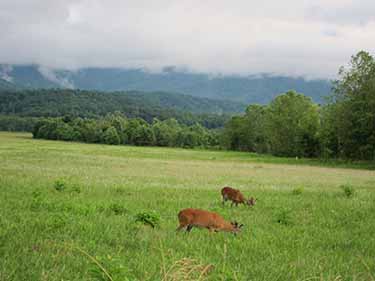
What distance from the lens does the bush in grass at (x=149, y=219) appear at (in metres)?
10.5

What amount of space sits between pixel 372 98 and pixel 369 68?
169 inches

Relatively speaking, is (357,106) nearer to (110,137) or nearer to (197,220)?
(197,220)

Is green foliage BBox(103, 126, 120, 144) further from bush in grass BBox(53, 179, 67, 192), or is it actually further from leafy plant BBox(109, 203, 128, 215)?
leafy plant BBox(109, 203, 128, 215)

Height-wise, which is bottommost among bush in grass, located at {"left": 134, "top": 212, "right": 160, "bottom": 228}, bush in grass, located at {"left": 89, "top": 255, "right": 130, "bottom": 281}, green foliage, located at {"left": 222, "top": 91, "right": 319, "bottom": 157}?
bush in grass, located at {"left": 134, "top": 212, "right": 160, "bottom": 228}

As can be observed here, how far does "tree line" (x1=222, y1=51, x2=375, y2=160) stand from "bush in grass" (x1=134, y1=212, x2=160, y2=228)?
46535 mm

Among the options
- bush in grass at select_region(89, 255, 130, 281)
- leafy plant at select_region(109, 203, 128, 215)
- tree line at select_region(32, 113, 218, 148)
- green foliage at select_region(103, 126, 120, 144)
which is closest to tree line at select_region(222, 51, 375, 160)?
tree line at select_region(32, 113, 218, 148)

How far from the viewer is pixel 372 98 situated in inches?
2073

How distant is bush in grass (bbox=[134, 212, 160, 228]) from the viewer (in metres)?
10.5

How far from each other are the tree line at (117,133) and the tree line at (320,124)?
26037 millimetres

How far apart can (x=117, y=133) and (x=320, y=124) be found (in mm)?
74718

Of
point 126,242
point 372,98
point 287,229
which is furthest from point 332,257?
point 372,98

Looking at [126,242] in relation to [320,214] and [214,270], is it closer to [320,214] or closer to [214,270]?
[214,270]

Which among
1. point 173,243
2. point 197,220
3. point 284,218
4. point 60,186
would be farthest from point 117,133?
point 173,243

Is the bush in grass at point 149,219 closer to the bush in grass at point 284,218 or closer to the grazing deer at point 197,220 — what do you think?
the grazing deer at point 197,220
